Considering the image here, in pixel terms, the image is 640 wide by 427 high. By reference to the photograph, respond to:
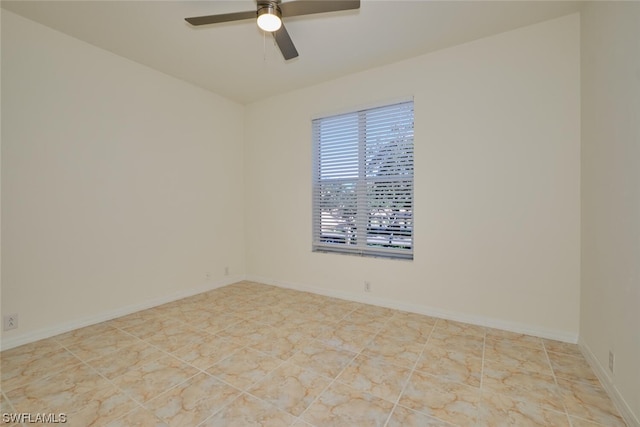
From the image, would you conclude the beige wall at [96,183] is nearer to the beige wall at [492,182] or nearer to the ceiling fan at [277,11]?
the ceiling fan at [277,11]

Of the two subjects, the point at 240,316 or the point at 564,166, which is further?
the point at 240,316

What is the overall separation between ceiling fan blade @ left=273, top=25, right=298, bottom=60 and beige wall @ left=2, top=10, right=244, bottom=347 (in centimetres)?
203

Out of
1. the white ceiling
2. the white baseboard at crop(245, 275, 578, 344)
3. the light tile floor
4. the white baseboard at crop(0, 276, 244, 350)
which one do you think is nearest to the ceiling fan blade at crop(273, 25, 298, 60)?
the white ceiling

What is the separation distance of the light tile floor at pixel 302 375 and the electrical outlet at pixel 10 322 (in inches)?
7.6

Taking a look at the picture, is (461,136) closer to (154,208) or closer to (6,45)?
(154,208)

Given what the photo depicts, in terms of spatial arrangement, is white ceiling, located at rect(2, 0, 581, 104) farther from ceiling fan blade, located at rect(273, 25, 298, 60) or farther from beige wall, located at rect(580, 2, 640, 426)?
beige wall, located at rect(580, 2, 640, 426)

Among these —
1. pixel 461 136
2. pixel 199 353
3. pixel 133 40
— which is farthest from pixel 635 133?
pixel 133 40

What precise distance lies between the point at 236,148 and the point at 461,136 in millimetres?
3305

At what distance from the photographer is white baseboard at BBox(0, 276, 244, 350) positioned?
2473mm

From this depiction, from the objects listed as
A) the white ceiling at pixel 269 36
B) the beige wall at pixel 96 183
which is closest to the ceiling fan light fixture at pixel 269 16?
the white ceiling at pixel 269 36

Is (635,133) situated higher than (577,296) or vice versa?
(635,133)

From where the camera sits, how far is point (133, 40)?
2.87m

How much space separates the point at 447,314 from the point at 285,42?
312 cm

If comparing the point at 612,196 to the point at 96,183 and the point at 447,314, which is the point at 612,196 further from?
the point at 96,183
